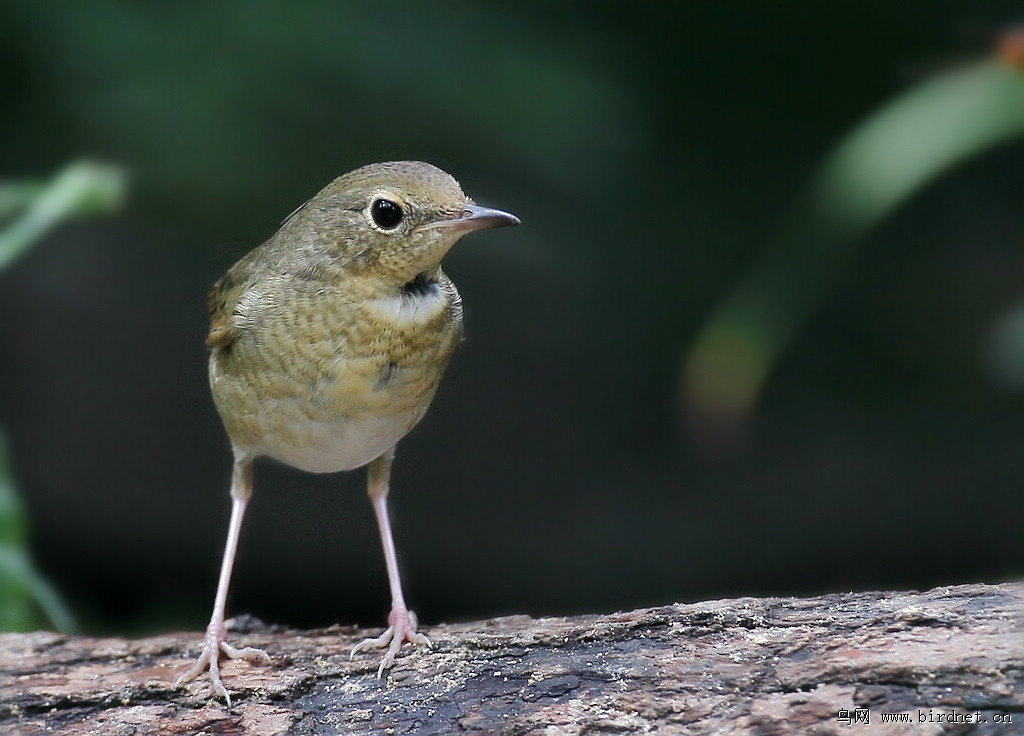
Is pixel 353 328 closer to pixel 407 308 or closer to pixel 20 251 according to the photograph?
pixel 407 308

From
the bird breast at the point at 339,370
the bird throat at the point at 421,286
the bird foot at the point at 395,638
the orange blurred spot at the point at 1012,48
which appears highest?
the orange blurred spot at the point at 1012,48

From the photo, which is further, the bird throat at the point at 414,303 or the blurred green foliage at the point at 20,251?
the blurred green foliage at the point at 20,251

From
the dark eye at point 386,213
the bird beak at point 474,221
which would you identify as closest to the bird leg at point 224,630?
the dark eye at point 386,213

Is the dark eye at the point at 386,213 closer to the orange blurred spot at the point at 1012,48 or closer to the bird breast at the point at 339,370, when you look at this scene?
the bird breast at the point at 339,370

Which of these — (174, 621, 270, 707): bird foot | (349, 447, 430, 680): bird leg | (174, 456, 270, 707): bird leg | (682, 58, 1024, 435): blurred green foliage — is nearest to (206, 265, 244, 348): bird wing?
(174, 456, 270, 707): bird leg

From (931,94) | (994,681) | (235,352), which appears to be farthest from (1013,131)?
(235,352)

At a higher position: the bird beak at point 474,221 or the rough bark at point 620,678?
the bird beak at point 474,221

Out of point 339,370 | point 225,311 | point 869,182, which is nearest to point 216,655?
point 339,370
